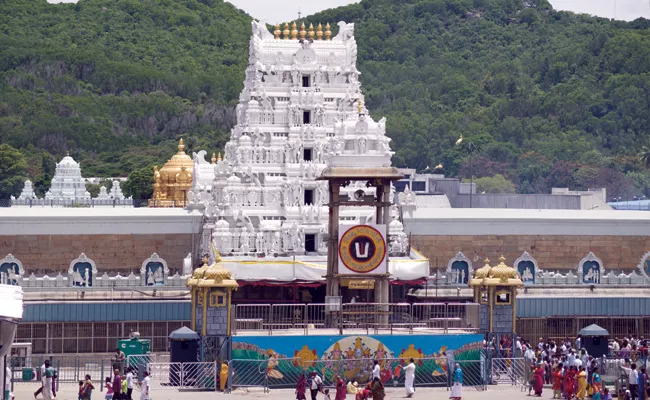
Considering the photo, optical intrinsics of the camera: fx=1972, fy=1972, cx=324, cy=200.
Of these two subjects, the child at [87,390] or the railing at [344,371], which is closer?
the child at [87,390]

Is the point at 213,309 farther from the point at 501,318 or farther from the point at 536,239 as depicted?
the point at 536,239

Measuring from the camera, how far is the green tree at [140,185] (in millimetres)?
138750

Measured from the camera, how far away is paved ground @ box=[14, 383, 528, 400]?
171 ft

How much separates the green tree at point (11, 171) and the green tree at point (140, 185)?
33.3ft

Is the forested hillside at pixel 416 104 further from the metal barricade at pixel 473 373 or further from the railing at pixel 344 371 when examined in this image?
the railing at pixel 344 371

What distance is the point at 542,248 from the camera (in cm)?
7844

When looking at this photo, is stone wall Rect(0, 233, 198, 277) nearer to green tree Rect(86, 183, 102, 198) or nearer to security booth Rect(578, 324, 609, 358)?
security booth Rect(578, 324, 609, 358)

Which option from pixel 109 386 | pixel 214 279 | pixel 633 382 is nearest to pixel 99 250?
pixel 214 279

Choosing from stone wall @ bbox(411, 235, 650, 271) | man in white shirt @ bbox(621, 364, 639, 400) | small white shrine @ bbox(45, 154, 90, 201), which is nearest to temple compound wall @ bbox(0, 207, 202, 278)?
stone wall @ bbox(411, 235, 650, 271)

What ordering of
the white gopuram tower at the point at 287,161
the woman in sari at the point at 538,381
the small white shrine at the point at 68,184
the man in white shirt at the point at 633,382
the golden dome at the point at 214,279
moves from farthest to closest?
the small white shrine at the point at 68,184 → the white gopuram tower at the point at 287,161 → the golden dome at the point at 214,279 → the woman in sari at the point at 538,381 → the man in white shirt at the point at 633,382

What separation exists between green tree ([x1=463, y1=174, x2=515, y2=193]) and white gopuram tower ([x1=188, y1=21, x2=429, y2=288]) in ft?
220

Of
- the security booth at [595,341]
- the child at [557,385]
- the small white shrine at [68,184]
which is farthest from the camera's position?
the small white shrine at [68,184]

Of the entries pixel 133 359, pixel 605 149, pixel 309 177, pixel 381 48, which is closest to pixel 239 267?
pixel 309 177

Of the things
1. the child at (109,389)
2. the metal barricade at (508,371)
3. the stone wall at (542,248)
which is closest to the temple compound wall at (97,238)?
the stone wall at (542,248)
